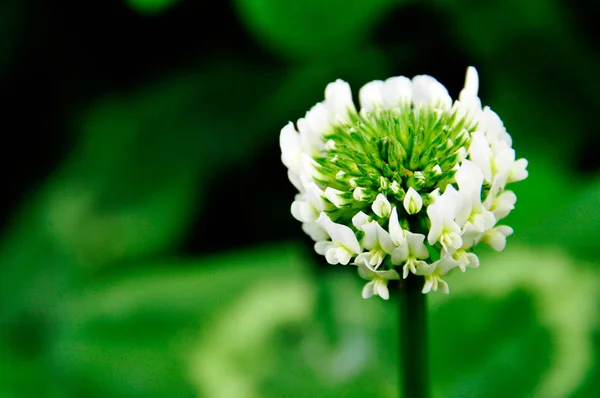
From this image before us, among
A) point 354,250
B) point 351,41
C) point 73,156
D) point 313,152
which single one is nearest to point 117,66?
point 73,156

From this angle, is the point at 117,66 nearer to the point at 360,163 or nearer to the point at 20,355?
the point at 20,355

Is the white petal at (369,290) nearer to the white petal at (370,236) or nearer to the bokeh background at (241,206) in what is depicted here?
the white petal at (370,236)

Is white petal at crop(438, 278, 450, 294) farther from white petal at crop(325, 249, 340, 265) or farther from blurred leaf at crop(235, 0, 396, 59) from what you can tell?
blurred leaf at crop(235, 0, 396, 59)

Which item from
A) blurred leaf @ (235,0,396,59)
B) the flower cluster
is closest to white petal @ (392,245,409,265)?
the flower cluster

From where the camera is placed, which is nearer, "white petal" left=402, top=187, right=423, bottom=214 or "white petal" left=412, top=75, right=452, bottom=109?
"white petal" left=402, top=187, right=423, bottom=214

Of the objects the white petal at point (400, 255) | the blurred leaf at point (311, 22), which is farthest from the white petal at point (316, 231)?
the blurred leaf at point (311, 22)

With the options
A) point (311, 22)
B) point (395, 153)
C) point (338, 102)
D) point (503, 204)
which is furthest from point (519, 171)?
point (311, 22)

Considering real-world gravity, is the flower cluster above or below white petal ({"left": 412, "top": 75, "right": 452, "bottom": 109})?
below

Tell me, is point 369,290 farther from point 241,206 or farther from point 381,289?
point 241,206
